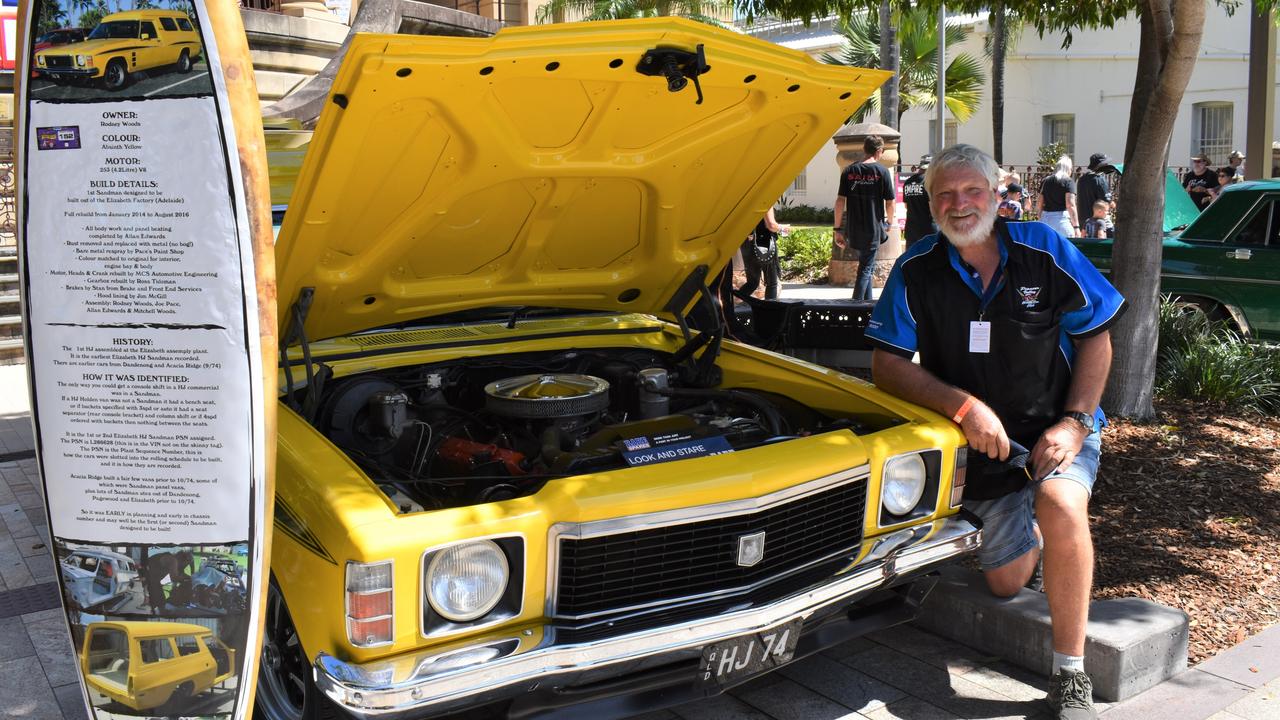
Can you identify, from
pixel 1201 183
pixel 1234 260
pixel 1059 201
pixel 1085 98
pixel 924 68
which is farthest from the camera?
pixel 1085 98

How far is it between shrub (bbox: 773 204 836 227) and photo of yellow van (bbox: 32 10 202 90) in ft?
83.9

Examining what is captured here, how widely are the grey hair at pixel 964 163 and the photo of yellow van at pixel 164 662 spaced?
2.70 metres

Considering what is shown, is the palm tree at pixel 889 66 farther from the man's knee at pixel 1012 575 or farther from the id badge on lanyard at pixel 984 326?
the man's knee at pixel 1012 575

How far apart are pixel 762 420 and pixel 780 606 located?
1031 mm

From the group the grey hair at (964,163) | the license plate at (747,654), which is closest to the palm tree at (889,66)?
the grey hair at (964,163)

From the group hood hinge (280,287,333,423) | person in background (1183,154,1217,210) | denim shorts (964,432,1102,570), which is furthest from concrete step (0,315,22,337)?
person in background (1183,154,1217,210)

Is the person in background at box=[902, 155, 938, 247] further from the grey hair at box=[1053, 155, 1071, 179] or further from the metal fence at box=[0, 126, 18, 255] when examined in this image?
the metal fence at box=[0, 126, 18, 255]

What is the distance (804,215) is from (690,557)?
26.9m

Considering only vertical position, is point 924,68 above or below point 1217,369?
above

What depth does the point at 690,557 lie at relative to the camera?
2902 millimetres

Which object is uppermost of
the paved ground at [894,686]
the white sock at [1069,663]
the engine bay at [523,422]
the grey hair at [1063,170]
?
the grey hair at [1063,170]

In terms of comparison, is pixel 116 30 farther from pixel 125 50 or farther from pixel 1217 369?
pixel 1217 369

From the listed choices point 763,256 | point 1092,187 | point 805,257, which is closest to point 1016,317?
point 763,256

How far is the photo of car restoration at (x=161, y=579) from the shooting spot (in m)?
2.68
